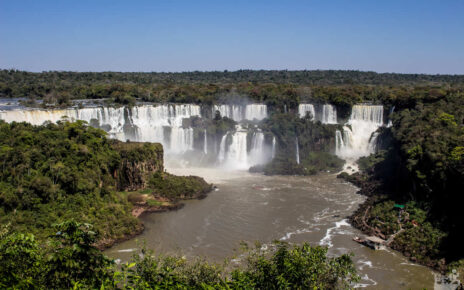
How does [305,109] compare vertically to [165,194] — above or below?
above

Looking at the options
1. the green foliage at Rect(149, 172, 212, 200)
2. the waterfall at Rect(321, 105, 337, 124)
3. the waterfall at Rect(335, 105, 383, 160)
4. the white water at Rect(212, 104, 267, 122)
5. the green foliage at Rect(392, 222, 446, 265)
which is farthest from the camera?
the white water at Rect(212, 104, 267, 122)

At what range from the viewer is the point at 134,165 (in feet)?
105

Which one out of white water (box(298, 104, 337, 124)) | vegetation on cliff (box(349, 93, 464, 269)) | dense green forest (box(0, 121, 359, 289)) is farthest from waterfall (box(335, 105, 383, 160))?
dense green forest (box(0, 121, 359, 289))

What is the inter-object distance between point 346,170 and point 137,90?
3194 centimetres

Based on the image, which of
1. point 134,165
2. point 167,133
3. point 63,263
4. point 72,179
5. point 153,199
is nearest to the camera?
point 63,263

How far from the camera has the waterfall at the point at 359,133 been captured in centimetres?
4925

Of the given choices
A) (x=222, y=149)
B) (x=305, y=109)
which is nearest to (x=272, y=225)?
(x=222, y=149)

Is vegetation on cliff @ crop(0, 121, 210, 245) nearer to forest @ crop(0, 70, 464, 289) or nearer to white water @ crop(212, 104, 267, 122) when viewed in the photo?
forest @ crop(0, 70, 464, 289)

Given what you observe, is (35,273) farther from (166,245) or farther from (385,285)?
(385,285)

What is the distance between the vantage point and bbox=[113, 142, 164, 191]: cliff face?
31.8 meters

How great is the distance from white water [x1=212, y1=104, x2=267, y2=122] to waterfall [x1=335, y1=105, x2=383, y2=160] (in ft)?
33.9

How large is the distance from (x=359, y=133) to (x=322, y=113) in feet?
18.1

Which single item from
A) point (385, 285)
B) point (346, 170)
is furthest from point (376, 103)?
point (385, 285)

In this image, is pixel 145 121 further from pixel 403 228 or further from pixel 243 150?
pixel 403 228
